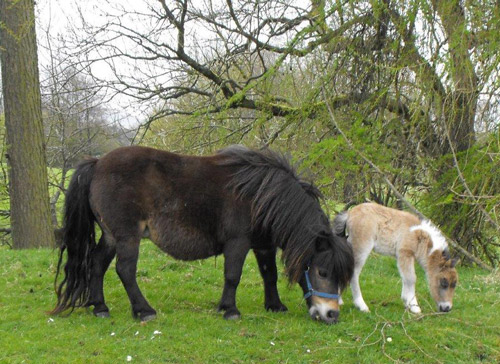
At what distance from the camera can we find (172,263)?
8.25m

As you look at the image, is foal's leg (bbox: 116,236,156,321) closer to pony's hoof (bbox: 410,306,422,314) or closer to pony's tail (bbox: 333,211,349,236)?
pony's tail (bbox: 333,211,349,236)

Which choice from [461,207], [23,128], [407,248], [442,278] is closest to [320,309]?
[407,248]

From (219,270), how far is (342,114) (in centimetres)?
335

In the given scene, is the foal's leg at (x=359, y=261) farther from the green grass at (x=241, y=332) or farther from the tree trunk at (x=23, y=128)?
the tree trunk at (x=23, y=128)

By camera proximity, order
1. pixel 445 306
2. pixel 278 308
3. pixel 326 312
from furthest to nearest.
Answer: pixel 278 308, pixel 445 306, pixel 326 312

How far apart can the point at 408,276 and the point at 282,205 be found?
5.62 ft

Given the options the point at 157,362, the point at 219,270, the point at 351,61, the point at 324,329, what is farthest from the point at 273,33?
the point at 157,362

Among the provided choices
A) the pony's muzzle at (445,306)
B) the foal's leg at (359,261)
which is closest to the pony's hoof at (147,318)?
the foal's leg at (359,261)

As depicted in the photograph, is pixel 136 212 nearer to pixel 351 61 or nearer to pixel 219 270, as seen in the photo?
pixel 219 270

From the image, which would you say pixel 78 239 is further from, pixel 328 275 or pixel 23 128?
pixel 23 128

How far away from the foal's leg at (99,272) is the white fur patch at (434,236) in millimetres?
3656

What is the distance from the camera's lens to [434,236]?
5.81m

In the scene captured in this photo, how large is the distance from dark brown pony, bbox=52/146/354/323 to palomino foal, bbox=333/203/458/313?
386 millimetres

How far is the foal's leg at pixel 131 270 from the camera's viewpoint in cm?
535
